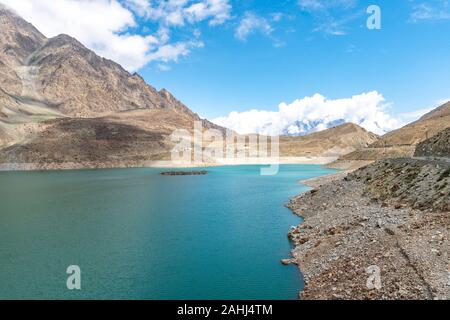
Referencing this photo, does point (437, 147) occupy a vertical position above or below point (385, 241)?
above

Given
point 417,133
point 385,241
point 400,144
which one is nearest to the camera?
point 385,241

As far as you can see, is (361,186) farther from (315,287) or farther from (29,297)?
(29,297)

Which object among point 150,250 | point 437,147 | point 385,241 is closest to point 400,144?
point 437,147

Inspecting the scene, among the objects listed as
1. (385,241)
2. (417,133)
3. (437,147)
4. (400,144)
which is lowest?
(385,241)

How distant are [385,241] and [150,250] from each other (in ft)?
65.7

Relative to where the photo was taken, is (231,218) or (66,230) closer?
(66,230)

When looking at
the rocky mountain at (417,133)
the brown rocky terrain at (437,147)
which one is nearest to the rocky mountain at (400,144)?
the rocky mountain at (417,133)

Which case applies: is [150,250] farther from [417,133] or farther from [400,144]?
[417,133]

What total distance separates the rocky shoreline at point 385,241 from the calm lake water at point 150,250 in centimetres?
230

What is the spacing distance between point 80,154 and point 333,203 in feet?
558

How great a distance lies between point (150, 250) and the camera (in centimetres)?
3291
